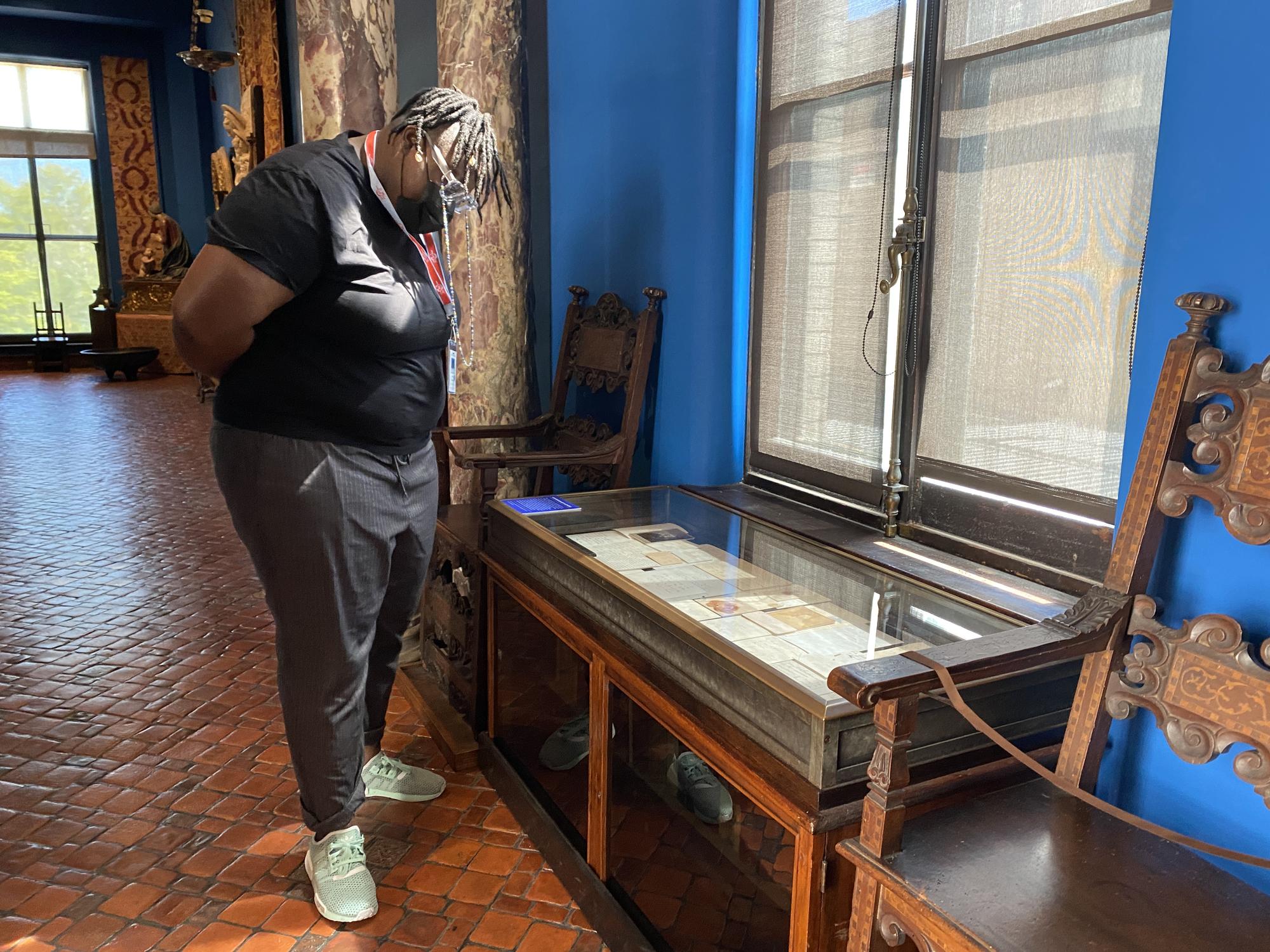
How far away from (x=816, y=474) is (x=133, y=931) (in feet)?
6.71

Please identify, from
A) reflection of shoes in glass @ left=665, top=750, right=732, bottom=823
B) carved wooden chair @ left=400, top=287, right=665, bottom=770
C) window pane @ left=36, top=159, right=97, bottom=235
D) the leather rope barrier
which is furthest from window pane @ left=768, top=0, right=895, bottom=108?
window pane @ left=36, top=159, right=97, bottom=235

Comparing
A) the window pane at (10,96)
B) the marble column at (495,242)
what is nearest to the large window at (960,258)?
the marble column at (495,242)

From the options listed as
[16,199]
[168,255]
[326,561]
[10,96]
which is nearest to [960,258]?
[326,561]

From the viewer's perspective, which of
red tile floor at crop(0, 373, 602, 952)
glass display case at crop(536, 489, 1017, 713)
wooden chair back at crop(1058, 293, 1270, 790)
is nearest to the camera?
wooden chair back at crop(1058, 293, 1270, 790)

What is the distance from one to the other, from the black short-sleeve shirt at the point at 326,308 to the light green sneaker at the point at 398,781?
3.75ft

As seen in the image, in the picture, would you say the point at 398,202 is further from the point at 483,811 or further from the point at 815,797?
the point at 483,811

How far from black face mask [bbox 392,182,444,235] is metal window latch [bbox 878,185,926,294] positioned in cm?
107

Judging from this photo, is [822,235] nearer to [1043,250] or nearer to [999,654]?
[1043,250]

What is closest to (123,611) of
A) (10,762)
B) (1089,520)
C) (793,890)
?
(10,762)

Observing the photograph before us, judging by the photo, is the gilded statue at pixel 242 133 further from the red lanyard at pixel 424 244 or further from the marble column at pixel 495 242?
the red lanyard at pixel 424 244

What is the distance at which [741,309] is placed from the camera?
2.94m

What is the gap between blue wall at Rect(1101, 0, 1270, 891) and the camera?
56.1 inches

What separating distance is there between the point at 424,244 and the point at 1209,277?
159 centimetres

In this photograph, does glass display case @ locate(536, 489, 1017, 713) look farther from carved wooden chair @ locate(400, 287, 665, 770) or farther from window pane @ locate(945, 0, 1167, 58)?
window pane @ locate(945, 0, 1167, 58)
